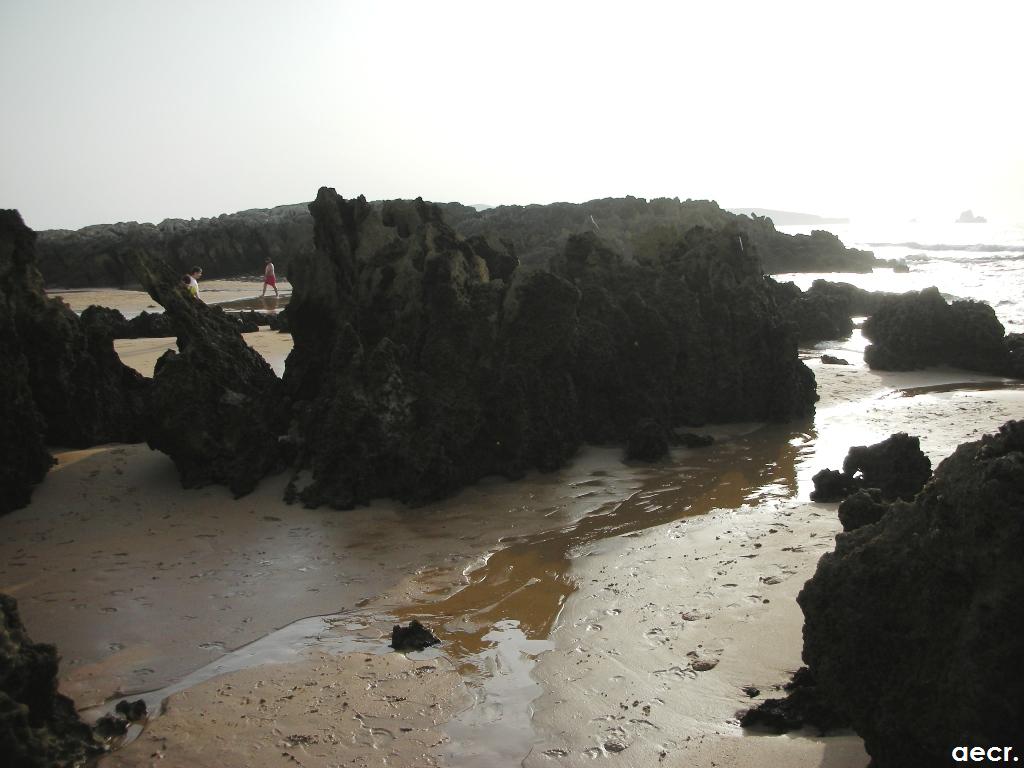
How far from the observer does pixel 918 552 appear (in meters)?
3.03

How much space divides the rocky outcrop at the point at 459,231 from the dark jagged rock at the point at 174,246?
54 mm

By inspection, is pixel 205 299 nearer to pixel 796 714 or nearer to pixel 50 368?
pixel 50 368

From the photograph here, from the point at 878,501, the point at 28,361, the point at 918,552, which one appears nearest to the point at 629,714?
the point at 918,552

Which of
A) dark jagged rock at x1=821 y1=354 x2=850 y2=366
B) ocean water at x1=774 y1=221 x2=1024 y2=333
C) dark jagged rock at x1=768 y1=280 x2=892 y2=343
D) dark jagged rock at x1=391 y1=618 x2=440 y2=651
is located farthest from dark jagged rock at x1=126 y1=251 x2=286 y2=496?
ocean water at x1=774 y1=221 x2=1024 y2=333

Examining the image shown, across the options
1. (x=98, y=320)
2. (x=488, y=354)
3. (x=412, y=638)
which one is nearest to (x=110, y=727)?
(x=412, y=638)

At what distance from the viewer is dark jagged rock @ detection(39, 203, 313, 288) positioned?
4216 cm

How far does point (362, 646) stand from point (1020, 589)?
133 inches

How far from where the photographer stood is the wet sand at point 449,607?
3701 millimetres

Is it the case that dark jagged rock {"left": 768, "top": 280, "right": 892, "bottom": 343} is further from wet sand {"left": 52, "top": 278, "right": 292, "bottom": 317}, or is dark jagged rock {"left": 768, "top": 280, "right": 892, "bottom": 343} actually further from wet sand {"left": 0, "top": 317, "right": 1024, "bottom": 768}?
wet sand {"left": 52, "top": 278, "right": 292, "bottom": 317}

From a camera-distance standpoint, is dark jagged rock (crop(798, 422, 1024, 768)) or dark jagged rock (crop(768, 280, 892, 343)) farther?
dark jagged rock (crop(768, 280, 892, 343))

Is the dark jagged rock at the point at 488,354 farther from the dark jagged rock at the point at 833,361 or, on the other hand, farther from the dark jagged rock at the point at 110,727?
the dark jagged rock at the point at 833,361

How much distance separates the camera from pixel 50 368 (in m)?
8.11

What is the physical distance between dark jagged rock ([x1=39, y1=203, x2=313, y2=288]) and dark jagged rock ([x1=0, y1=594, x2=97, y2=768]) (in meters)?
40.0

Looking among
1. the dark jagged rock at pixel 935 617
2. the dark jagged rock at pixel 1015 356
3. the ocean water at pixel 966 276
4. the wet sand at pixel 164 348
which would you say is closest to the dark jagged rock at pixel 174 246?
the wet sand at pixel 164 348
